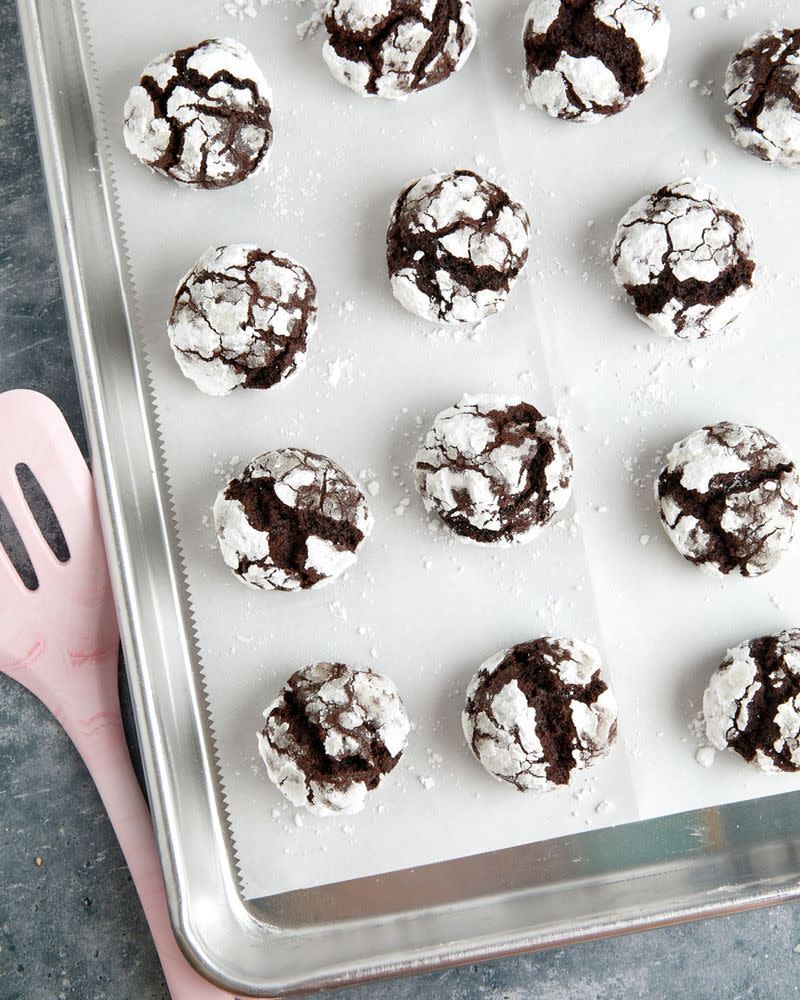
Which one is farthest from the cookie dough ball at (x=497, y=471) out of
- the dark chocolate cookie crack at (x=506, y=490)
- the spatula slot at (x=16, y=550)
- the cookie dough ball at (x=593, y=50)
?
the spatula slot at (x=16, y=550)

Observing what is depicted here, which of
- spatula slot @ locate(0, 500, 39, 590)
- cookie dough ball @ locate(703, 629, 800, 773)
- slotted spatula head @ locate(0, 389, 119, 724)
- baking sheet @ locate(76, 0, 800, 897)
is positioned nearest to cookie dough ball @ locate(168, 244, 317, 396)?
baking sheet @ locate(76, 0, 800, 897)

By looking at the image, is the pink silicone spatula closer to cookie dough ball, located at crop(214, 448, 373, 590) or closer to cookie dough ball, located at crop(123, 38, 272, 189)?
cookie dough ball, located at crop(214, 448, 373, 590)

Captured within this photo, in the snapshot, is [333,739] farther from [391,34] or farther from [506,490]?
[391,34]

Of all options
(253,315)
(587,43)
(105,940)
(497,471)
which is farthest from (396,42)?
(105,940)

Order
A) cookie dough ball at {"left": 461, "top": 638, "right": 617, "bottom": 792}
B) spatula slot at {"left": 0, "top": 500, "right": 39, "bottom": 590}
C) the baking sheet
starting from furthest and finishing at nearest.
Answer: spatula slot at {"left": 0, "top": 500, "right": 39, "bottom": 590}
the baking sheet
cookie dough ball at {"left": 461, "top": 638, "right": 617, "bottom": 792}

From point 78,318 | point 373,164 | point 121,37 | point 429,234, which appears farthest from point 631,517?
point 121,37

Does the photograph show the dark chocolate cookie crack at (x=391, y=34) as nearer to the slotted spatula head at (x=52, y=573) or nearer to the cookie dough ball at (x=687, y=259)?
the cookie dough ball at (x=687, y=259)
